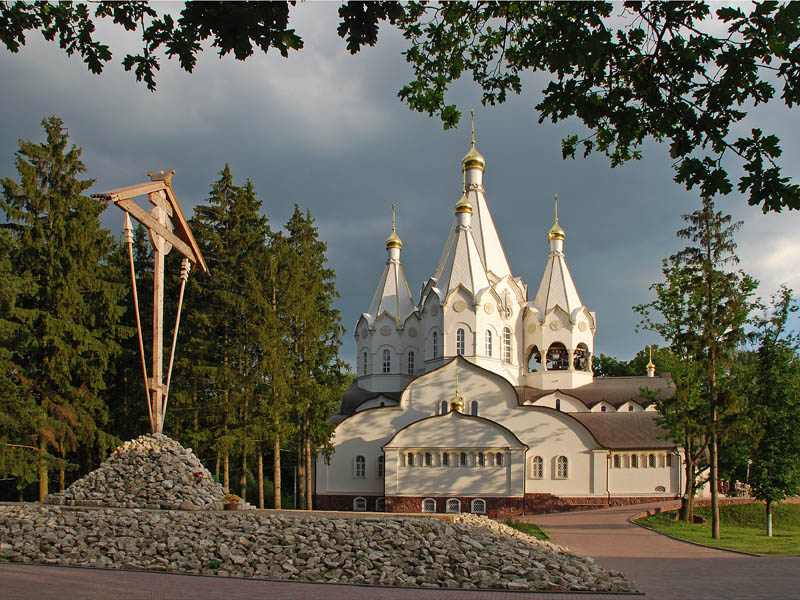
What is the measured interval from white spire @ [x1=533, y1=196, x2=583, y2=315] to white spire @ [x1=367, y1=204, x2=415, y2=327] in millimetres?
6371

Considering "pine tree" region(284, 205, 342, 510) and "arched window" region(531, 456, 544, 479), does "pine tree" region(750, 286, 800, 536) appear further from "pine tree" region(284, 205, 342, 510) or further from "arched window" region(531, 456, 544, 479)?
"pine tree" region(284, 205, 342, 510)

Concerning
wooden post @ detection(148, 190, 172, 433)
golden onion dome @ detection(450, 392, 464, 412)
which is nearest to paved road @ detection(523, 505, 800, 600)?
golden onion dome @ detection(450, 392, 464, 412)

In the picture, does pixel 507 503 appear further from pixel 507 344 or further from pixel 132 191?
pixel 132 191

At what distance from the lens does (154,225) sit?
1670 centimetres

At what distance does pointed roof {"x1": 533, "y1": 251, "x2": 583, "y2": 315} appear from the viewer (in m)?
34.8

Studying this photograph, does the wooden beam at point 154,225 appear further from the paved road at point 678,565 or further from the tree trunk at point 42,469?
the paved road at point 678,565

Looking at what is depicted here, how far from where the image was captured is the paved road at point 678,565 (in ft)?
33.2

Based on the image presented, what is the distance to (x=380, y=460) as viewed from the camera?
3031 cm

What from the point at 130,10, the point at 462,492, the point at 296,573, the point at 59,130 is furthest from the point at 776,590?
the point at 59,130

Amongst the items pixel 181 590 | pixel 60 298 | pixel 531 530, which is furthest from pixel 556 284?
pixel 181 590

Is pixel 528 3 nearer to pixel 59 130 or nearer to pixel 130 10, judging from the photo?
pixel 130 10

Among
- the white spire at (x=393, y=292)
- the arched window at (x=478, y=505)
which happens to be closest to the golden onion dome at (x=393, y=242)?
the white spire at (x=393, y=292)

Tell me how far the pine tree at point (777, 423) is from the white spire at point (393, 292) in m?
16.6

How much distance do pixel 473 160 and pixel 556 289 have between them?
7.69m
